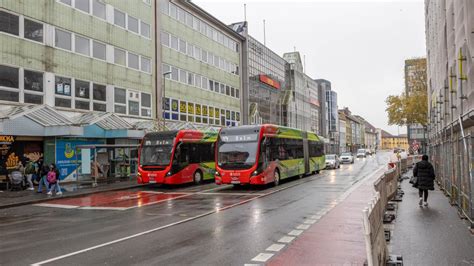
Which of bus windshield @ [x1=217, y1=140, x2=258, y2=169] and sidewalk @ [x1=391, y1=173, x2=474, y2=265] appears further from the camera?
bus windshield @ [x1=217, y1=140, x2=258, y2=169]

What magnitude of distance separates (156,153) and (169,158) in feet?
2.76

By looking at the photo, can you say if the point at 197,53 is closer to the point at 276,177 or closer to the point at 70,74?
the point at 70,74

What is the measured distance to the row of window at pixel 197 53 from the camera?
125ft

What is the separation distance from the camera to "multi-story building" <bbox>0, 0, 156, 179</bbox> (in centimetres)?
2248

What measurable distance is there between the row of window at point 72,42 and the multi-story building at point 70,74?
5 cm

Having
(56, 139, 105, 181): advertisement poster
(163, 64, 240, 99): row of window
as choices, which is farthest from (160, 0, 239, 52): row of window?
(56, 139, 105, 181): advertisement poster

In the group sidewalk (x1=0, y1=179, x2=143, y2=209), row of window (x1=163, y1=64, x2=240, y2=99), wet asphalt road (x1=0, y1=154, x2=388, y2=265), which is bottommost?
sidewalk (x1=0, y1=179, x2=143, y2=209)

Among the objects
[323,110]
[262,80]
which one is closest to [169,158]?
[262,80]

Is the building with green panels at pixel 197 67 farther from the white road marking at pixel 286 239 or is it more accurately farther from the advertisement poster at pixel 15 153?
the white road marking at pixel 286 239

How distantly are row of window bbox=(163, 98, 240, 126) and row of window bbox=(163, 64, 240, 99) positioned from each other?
2017mm

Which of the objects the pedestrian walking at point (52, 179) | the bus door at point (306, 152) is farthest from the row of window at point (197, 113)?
the pedestrian walking at point (52, 179)

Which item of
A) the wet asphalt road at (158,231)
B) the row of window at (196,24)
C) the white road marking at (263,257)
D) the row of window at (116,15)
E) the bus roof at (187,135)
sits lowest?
the wet asphalt road at (158,231)

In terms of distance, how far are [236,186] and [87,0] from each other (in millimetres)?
16573

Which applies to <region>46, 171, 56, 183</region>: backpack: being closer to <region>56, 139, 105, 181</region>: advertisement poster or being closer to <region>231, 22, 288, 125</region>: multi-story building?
<region>56, 139, 105, 181</region>: advertisement poster
